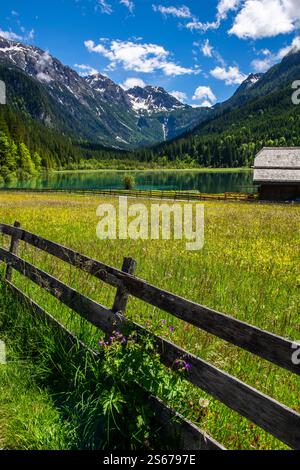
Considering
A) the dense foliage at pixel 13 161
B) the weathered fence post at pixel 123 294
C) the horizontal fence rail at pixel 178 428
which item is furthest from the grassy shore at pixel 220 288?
the dense foliage at pixel 13 161

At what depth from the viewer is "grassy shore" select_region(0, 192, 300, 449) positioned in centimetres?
395

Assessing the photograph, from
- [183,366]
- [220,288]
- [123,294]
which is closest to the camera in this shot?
[183,366]

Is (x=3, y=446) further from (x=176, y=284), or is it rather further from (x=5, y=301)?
(x=176, y=284)

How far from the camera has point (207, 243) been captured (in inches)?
585

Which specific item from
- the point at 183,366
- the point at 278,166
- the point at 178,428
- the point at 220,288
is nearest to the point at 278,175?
the point at 278,166

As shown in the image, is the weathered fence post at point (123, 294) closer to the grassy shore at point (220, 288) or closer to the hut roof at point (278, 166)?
the grassy shore at point (220, 288)

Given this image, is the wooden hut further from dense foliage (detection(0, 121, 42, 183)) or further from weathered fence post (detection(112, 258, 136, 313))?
dense foliage (detection(0, 121, 42, 183))

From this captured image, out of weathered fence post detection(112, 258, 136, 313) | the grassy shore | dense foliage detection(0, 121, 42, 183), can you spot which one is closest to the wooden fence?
weathered fence post detection(112, 258, 136, 313)

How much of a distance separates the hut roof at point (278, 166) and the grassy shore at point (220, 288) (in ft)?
106

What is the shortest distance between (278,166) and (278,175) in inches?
108

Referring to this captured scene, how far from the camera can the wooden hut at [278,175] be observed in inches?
1966

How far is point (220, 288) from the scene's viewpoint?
868 centimetres

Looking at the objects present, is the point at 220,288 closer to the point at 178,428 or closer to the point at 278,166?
the point at 178,428
